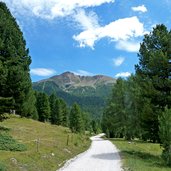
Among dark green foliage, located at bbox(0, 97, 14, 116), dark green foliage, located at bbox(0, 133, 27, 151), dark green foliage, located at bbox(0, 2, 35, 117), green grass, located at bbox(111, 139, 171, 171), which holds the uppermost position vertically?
dark green foliage, located at bbox(0, 2, 35, 117)

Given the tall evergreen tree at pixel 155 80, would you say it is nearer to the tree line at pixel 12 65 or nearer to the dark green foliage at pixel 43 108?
the tree line at pixel 12 65

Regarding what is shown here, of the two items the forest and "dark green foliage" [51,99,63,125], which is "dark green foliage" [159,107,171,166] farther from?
"dark green foliage" [51,99,63,125]

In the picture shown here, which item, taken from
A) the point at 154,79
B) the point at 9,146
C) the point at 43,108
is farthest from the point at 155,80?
the point at 43,108

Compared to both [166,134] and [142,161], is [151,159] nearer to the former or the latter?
[142,161]

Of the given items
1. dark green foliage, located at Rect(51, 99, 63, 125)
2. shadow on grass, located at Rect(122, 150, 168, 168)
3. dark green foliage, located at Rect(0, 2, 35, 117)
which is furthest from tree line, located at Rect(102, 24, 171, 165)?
dark green foliage, located at Rect(51, 99, 63, 125)

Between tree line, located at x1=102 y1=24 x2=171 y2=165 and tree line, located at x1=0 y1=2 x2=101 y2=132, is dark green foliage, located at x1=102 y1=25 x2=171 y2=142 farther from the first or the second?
tree line, located at x1=0 y1=2 x2=101 y2=132

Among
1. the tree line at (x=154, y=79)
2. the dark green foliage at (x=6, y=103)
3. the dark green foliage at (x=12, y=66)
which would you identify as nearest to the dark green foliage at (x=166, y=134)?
→ the tree line at (x=154, y=79)

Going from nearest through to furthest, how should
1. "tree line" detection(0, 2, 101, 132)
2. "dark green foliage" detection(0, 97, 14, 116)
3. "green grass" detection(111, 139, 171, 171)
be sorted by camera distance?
"green grass" detection(111, 139, 171, 171), "dark green foliage" detection(0, 97, 14, 116), "tree line" detection(0, 2, 101, 132)

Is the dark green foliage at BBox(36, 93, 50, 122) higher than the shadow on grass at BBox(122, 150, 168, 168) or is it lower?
higher

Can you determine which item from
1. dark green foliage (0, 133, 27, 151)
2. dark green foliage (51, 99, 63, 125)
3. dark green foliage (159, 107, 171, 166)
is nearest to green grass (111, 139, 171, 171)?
dark green foliage (159, 107, 171, 166)

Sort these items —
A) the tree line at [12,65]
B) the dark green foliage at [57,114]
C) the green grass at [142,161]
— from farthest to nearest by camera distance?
1. the dark green foliage at [57,114]
2. the tree line at [12,65]
3. the green grass at [142,161]

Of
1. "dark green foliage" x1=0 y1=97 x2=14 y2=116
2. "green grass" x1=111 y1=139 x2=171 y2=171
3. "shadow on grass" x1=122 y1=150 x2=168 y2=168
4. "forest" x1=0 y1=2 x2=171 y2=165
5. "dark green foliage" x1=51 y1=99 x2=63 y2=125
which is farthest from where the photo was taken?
"dark green foliage" x1=51 y1=99 x2=63 y2=125

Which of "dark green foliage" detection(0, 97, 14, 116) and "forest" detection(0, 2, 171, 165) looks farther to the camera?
"dark green foliage" detection(0, 97, 14, 116)

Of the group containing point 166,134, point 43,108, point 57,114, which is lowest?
point 166,134
